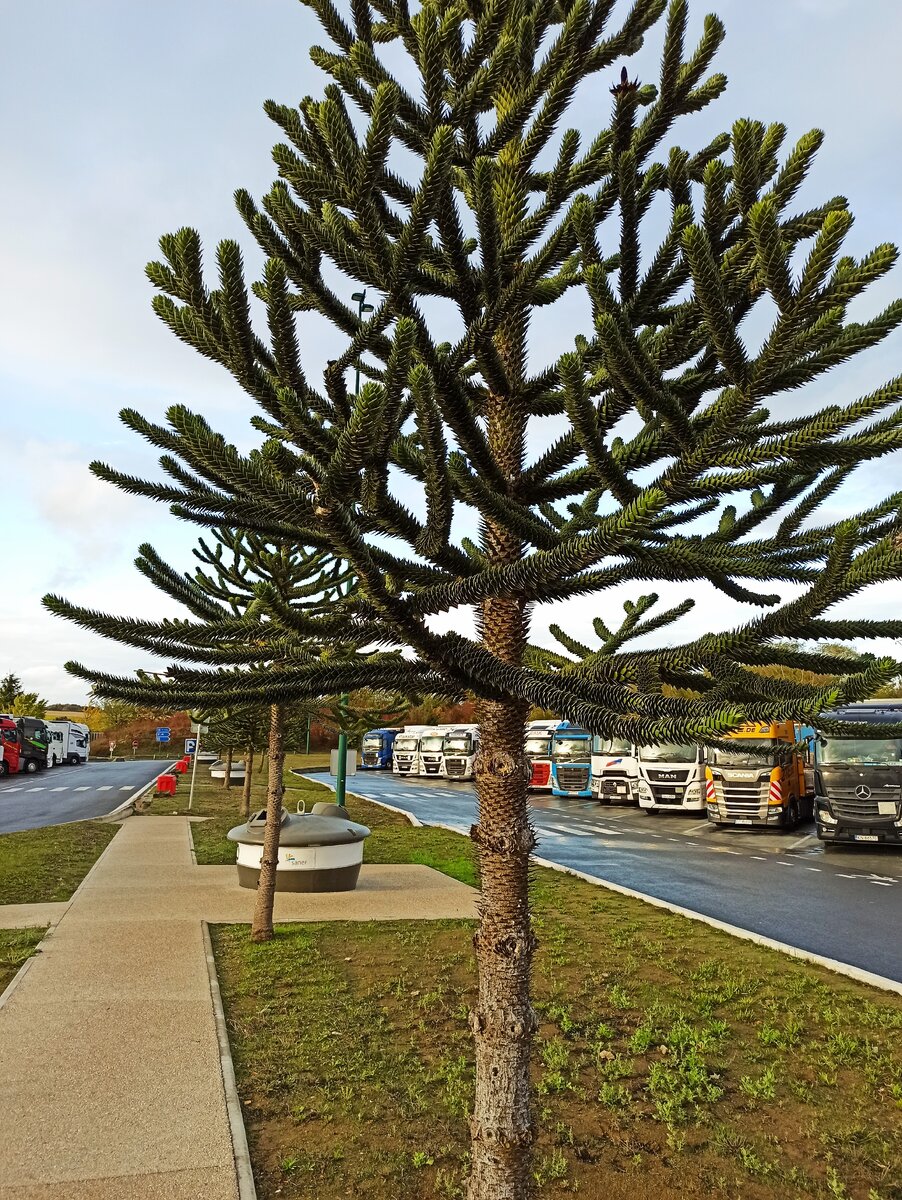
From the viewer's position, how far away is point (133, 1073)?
4.94 meters

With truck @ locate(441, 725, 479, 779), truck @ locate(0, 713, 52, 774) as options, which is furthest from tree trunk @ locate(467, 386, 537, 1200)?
truck @ locate(0, 713, 52, 774)

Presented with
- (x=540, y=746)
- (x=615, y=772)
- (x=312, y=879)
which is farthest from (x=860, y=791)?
(x=540, y=746)

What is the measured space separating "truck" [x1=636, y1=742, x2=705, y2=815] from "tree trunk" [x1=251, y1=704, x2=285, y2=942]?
647 inches

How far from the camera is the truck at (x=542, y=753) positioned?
108 feet

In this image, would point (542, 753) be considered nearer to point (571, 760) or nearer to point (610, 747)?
point (571, 760)

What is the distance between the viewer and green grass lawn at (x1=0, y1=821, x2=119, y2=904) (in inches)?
437

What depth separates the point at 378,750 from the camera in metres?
53.4

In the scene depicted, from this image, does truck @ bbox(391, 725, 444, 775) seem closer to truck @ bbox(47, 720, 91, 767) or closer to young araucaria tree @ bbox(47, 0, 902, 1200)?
truck @ bbox(47, 720, 91, 767)

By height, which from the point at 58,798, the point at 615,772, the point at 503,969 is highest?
the point at 503,969

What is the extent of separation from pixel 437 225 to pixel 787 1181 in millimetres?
4537

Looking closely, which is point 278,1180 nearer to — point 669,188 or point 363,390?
point 363,390

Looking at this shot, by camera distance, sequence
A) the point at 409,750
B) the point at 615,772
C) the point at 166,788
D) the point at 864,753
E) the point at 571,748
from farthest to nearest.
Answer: the point at 409,750 < the point at 571,748 < the point at 166,788 < the point at 615,772 < the point at 864,753

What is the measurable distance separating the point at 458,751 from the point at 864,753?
24.2 meters

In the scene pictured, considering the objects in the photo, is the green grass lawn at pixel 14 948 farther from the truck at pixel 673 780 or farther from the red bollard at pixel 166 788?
the red bollard at pixel 166 788
